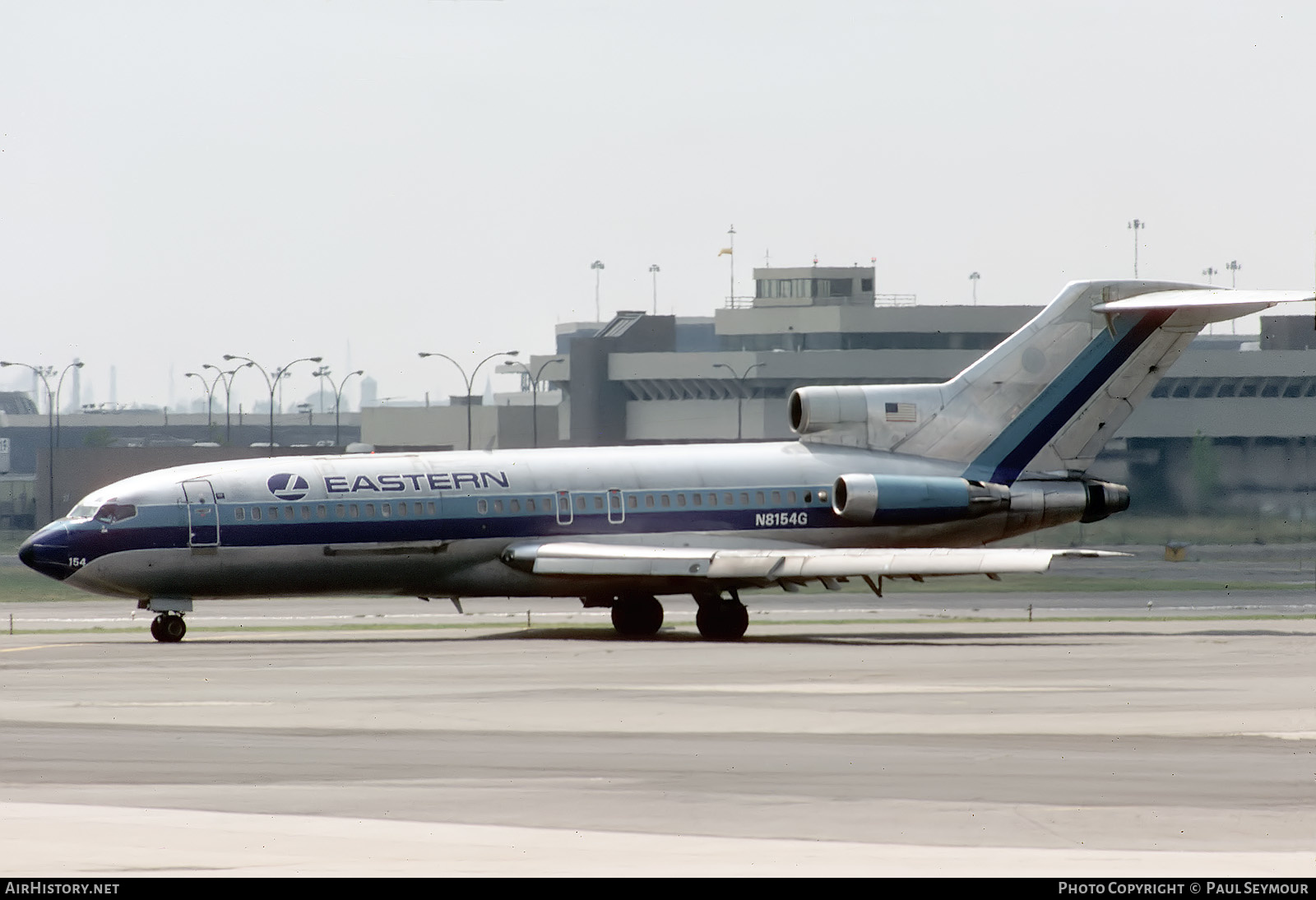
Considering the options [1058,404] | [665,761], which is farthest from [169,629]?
[665,761]

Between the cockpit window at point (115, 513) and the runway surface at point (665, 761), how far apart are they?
396cm

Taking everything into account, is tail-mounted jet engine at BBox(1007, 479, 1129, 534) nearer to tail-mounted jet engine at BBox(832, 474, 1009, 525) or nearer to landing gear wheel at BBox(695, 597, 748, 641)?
tail-mounted jet engine at BBox(832, 474, 1009, 525)

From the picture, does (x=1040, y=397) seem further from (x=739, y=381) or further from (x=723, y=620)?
(x=739, y=381)

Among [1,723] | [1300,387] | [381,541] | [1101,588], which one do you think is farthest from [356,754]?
[1300,387]

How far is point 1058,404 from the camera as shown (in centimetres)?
4544

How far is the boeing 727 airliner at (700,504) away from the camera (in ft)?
135

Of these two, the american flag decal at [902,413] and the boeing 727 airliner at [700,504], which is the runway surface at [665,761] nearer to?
the boeing 727 airliner at [700,504]

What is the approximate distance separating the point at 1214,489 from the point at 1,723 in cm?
7478

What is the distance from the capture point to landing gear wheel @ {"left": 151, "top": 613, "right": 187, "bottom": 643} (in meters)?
41.6

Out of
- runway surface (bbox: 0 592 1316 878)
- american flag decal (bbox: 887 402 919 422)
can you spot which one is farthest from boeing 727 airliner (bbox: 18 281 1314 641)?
runway surface (bbox: 0 592 1316 878)

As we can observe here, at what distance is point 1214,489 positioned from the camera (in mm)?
91000

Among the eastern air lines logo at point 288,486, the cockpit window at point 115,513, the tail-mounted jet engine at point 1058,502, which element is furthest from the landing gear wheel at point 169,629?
the tail-mounted jet engine at point 1058,502

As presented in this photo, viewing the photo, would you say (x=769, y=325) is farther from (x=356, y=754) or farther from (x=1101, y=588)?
(x=356, y=754)

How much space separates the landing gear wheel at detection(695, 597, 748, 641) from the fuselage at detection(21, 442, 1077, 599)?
5.17 ft
